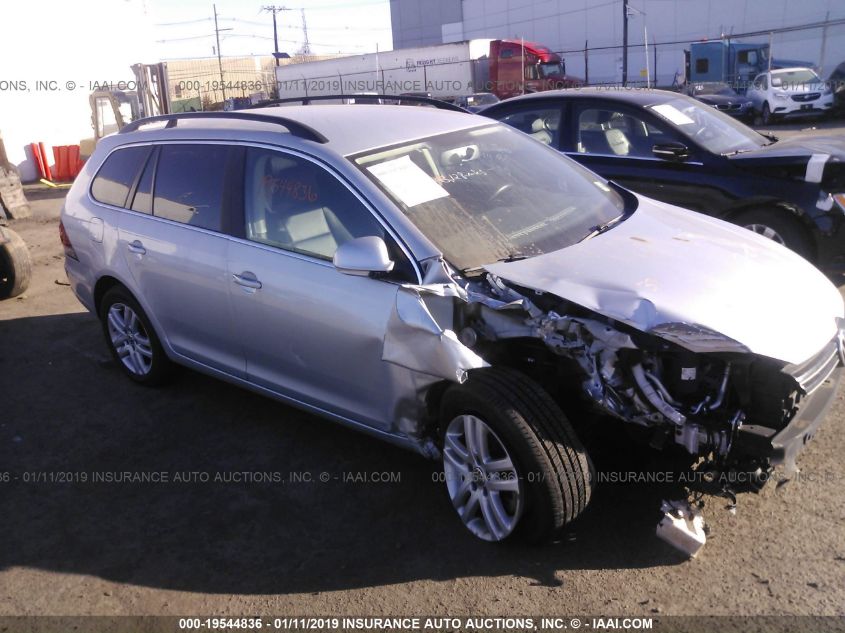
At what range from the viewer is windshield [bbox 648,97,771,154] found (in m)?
6.68

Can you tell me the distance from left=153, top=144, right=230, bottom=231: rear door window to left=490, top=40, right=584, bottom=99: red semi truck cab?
2819 cm

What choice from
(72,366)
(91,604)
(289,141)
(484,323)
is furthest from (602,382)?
(72,366)

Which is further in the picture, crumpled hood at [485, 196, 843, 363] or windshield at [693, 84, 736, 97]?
windshield at [693, 84, 736, 97]

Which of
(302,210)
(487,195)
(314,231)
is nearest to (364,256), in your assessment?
(314,231)

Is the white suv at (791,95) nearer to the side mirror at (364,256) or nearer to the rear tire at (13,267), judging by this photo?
the rear tire at (13,267)

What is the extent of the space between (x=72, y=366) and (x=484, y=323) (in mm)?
3890

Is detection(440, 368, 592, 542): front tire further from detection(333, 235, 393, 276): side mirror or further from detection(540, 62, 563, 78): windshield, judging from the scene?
detection(540, 62, 563, 78): windshield

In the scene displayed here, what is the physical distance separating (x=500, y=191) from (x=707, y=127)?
371 centimetres

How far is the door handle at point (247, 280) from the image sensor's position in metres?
3.99

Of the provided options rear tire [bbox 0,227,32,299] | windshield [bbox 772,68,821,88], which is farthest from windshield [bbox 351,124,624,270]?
windshield [bbox 772,68,821,88]

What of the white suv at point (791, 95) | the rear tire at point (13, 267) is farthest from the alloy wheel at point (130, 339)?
the white suv at point (791, 95)

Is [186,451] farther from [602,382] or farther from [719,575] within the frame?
[719,575]

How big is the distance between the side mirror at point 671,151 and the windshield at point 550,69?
27.0m

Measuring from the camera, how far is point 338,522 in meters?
3.66
